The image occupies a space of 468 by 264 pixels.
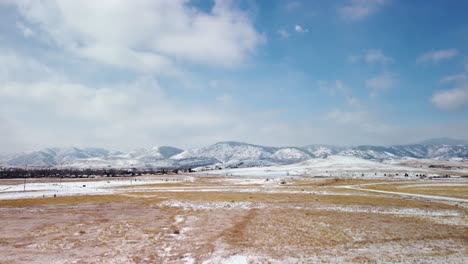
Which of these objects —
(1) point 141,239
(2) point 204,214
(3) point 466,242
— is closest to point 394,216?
(3) point 466,242

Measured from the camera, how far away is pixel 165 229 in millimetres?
31328

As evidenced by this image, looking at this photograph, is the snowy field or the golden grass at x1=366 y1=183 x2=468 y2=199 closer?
the snowy field

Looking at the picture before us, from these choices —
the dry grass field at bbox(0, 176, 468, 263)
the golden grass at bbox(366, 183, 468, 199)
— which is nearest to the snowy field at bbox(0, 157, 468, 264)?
the dry grass field at bbox(0, 176, 468, 263)

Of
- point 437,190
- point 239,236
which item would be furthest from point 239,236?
point 437,190

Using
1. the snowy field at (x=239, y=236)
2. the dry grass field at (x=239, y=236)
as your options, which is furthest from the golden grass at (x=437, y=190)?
the snowy field at (x=239, y=236)

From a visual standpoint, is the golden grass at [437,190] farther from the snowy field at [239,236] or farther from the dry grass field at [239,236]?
the snowy field at [239,236]

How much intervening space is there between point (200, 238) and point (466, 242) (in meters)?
21.8

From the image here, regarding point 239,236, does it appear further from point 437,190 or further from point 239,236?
point 437,190

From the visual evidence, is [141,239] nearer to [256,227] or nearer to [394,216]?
[256,227]

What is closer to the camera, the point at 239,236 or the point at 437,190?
the point at 239,236

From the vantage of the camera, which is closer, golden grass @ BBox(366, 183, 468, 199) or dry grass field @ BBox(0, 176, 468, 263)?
dry grass field @ BBox(0, 176, 468, 263)

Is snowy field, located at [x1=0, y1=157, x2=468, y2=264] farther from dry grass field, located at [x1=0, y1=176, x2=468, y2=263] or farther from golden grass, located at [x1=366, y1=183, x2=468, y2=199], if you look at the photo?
golden grass, located at [x1=366, y1=183, x2=468, y2=199]

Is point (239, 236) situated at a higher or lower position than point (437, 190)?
higher

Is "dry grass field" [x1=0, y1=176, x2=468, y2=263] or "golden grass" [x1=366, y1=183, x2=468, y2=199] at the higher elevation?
"dry grass field" [x1=0, y1=176, x2=468, y2=263]
